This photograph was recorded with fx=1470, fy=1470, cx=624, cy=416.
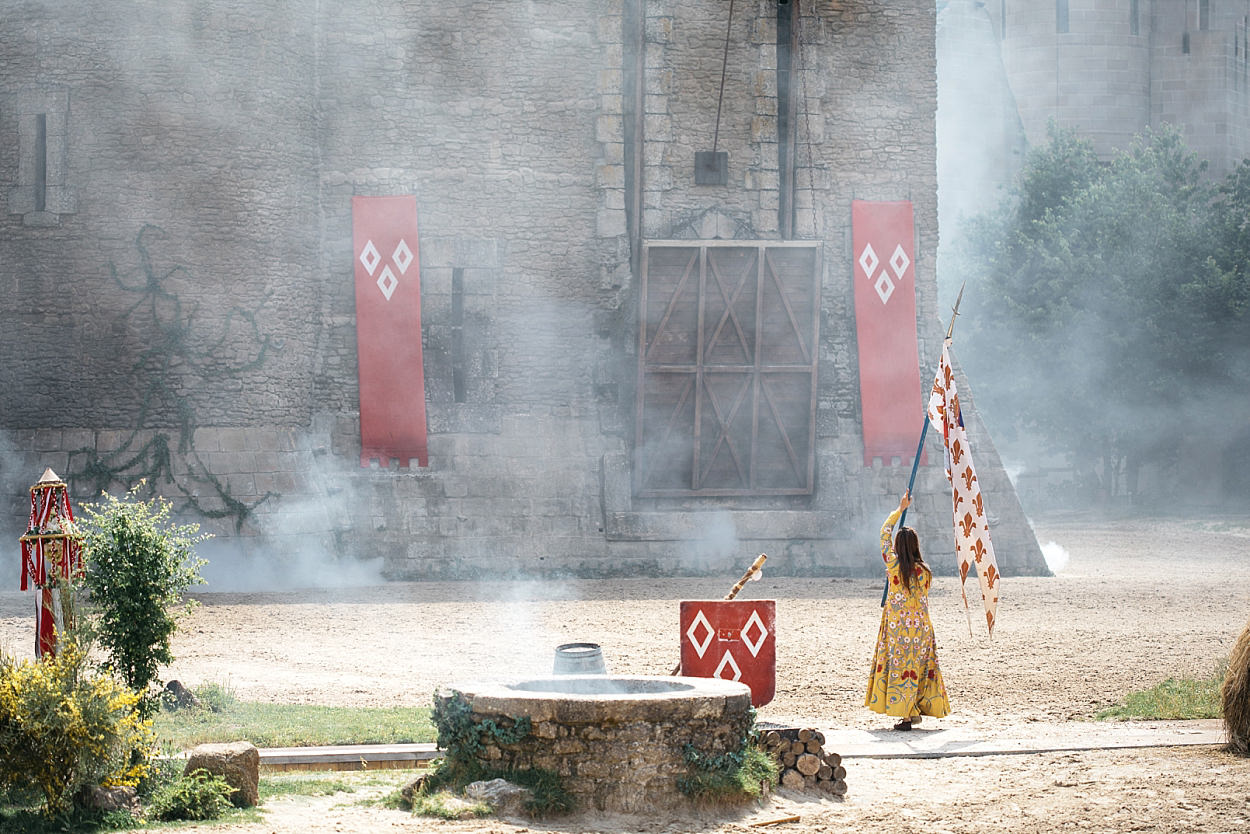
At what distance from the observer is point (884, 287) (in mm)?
17312

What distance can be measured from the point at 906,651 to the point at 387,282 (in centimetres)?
933

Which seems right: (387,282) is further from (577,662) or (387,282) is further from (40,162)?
(577,662)

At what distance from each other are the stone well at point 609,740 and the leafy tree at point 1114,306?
2497 cm

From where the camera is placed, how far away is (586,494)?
16438 millimetres

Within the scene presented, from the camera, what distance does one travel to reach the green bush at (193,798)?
5.93m

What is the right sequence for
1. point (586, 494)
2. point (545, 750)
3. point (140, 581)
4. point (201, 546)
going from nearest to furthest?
1. point (545, 750)
2. point (140, 581)
3. point (201, 546)
4. point (586, 494)

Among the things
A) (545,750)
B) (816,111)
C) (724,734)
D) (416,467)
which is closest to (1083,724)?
(724,734)

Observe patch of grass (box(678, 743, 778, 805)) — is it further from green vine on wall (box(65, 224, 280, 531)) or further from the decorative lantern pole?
green vine on wall (box(65, 224, 280, 531))

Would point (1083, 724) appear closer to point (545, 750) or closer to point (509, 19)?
point (545, 750)

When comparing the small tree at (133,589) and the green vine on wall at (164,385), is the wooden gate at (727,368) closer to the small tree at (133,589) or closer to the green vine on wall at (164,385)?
the green vine on wall at (164,385)

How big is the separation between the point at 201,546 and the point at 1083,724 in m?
9.68

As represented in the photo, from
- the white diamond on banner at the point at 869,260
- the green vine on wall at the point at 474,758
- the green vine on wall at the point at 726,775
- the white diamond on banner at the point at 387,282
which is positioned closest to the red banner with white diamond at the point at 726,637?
the green vine on wall at the point at 726,775

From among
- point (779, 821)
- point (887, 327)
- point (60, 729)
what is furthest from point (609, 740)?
point (887, 327)

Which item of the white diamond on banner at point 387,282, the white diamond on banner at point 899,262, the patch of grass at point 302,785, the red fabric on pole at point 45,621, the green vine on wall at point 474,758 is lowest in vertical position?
the patch of grass at point 302,785
